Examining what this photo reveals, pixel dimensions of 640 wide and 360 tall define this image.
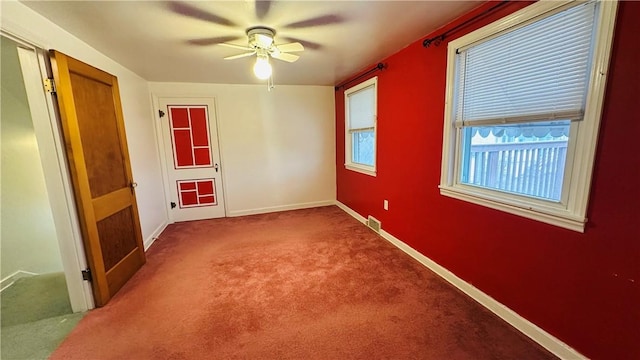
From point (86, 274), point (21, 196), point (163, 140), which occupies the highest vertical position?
point (163, 140)

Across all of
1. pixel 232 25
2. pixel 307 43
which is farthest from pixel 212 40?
pixel 307 43

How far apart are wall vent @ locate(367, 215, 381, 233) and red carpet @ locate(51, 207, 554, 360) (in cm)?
39

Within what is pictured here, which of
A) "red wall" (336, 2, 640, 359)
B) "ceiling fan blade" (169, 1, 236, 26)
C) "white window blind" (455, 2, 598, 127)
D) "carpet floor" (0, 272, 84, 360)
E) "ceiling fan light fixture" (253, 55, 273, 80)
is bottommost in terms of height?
"carpet floor" (0, 272, 84, 360)

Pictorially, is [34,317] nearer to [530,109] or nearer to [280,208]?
[280,208]

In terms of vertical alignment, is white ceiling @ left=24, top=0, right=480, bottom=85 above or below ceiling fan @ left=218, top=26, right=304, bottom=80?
above

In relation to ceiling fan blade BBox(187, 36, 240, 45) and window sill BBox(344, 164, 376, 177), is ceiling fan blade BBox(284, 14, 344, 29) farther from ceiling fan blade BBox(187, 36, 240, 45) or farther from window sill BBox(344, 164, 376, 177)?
window sill BBox(344, 164, 376, 177)

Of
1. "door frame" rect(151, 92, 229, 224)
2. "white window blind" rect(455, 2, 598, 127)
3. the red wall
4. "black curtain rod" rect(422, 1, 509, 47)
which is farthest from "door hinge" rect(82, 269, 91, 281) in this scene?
"black curtain rod" rect(422, 1, 509, 47)

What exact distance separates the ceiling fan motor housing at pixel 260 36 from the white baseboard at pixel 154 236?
2783 millimetres

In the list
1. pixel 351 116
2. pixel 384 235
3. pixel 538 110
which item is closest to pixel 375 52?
pixel 351 116

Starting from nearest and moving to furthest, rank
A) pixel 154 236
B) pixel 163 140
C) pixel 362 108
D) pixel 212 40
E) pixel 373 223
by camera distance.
A: pixel 212 40 < pixel 154 236 < pixel 373 223 < pixel 362 108 < pixel 163 140

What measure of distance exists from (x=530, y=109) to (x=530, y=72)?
23cm

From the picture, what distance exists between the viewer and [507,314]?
181 centimetres

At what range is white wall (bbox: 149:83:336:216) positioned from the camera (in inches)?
164

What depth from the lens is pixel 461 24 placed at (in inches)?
77.0
